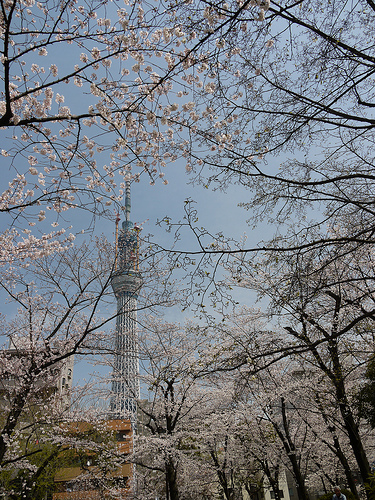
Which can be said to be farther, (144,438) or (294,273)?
(144,438)

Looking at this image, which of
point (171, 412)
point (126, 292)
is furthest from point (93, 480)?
point (126, 292)

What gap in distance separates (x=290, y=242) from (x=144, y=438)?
8.35 metres

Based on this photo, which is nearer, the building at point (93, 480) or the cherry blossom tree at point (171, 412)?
the cherry blossom tree at point (171, 412)

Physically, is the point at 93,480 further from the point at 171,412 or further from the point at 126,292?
the point at 126,292

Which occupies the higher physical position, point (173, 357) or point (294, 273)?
point (173, 357)

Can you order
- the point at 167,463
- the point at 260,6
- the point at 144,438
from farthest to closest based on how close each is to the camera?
the point at 144,438 < the point at 167,463 < the point at 260,6

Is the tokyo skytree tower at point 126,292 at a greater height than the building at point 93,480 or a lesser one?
greater

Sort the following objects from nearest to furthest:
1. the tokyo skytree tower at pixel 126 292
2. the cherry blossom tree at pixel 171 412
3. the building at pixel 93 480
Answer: the tokyo skytree tower at pixel 126 292
the cherry blossom tree at pixel 171 412
the building at pixel 93 480

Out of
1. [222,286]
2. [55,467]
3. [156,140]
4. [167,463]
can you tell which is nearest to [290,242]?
[222,286]

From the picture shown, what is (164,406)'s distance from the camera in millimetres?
10492

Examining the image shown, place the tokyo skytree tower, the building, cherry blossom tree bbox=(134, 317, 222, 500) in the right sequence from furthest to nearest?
the building → cherry blossom tree bbox=(134, 317, 222, 500) → the tokyo skytree tower

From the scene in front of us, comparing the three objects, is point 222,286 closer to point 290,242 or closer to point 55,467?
point 290,242

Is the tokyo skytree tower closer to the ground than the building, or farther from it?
farther from it

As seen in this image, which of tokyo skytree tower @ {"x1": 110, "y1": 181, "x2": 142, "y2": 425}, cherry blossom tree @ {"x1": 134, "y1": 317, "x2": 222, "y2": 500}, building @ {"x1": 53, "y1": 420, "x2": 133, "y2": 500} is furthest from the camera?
building @ {"x1": 53, "y1": 420, "x2": 133, "y2": 500}
